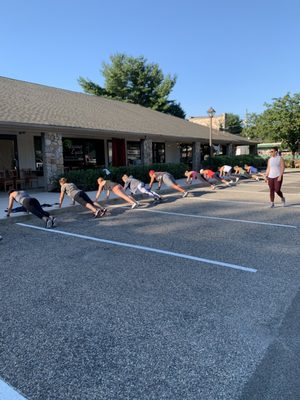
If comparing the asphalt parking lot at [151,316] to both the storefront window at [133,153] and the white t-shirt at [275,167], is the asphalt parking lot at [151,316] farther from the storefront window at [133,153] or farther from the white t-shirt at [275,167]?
the storefront window at [133,153]

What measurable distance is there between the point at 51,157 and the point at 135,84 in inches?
1289

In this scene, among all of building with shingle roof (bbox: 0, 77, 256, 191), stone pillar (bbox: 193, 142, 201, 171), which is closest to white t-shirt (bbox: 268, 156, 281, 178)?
building with shingle roof (bbox: 0, 77, 256, 191)

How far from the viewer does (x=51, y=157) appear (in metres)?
12.9

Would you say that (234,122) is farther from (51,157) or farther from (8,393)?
(8,393)

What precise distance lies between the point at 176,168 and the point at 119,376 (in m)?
17.1

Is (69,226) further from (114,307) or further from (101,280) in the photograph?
(114,307)

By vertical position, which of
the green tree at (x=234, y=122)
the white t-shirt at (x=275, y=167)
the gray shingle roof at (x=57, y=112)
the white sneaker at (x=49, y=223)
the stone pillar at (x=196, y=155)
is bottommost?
the white sneaker at (x=49, y=223)

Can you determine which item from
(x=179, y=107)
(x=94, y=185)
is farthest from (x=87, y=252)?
(x=179, y=107)

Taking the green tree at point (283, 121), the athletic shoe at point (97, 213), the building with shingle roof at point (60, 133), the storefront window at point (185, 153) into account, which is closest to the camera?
the athletic shoe at point (97, 213)

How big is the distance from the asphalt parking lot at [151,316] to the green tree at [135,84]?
3848cm

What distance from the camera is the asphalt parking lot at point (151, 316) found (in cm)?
233

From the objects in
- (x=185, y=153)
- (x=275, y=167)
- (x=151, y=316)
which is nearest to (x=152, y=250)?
(x=151, y=316)

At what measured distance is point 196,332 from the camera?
2963 millimetres

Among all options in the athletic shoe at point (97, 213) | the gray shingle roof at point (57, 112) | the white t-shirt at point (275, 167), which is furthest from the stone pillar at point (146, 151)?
the athletic shoe at point (97, 213)
